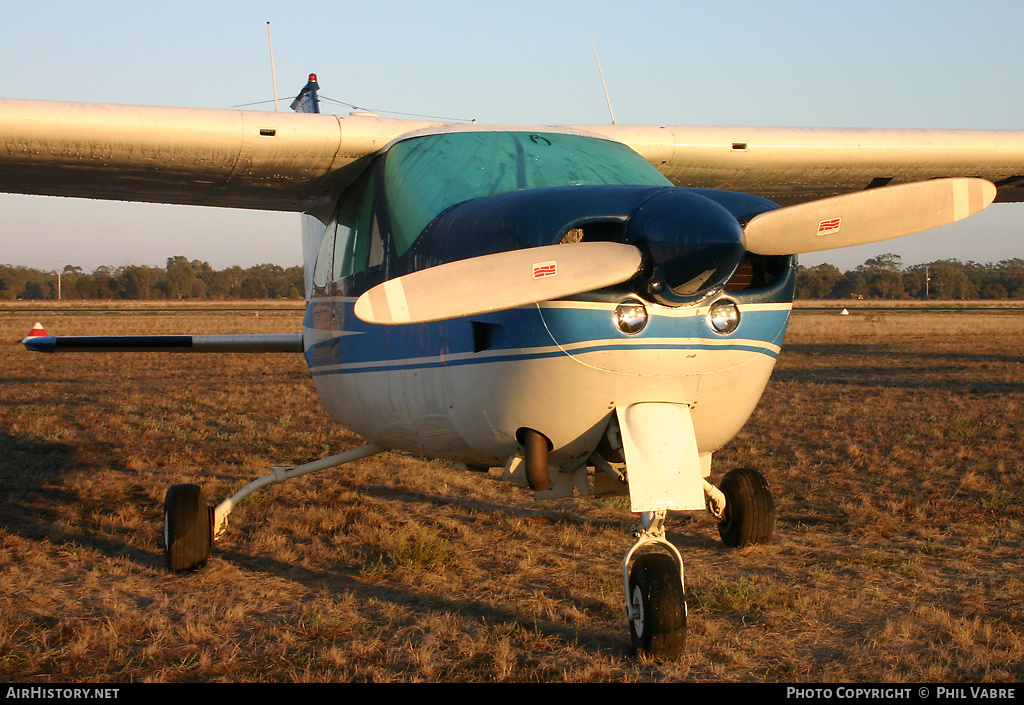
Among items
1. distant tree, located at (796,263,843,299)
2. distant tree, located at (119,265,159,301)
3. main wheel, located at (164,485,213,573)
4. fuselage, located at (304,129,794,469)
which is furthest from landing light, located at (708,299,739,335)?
distant tree, located at (119,265,159,301)

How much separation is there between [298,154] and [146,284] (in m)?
107

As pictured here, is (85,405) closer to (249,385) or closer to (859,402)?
(249,385)

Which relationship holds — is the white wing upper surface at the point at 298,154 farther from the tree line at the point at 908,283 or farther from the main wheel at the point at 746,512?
the tree line at the point at 908,283

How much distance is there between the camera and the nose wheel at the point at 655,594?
333 cm

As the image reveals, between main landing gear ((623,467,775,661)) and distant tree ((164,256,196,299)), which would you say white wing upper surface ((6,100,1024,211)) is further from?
distant tree ((164,256,196,299))

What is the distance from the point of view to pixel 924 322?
39188 millimetres

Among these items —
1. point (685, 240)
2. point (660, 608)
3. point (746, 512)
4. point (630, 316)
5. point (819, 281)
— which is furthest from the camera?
point (819, 281)

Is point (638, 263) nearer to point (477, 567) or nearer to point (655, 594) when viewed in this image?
point (655, 594)

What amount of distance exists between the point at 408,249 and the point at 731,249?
1721 millimetres

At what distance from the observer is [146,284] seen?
102375mm

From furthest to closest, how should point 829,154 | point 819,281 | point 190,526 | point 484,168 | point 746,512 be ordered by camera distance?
1. point 819,281
2. point 829,154
3. point 746,512
4. point 190,526
5. point 484,168

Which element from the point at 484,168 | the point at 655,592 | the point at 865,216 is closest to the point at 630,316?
the point at 865,216

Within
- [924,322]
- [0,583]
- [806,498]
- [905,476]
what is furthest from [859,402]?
[924,322]

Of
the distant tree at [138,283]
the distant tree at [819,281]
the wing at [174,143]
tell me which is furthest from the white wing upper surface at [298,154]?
the distant tree at [138,283]
